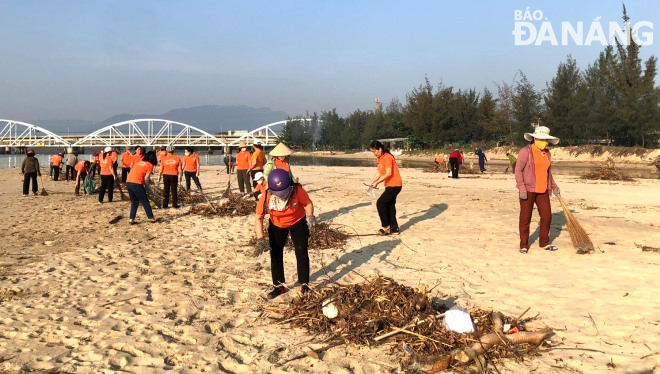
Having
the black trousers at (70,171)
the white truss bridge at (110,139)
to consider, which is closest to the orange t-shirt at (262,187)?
the black trousers at (70,171)

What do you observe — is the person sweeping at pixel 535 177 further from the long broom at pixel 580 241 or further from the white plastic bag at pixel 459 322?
the white plastic bag at pixel 459 322

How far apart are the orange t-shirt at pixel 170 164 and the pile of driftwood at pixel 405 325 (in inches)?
310

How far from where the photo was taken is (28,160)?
49.9ft

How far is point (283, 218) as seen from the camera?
4.92 metres

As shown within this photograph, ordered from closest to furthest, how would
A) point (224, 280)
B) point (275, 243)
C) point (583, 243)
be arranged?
point (275, 243), point (224, 280), point (583, 243)

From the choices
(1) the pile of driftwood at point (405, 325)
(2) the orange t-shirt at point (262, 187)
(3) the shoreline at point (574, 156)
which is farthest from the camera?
(3) the shoreline at point (574, 156)

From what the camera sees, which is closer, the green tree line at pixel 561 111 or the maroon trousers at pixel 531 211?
the maroon trousers at pixel 531 211

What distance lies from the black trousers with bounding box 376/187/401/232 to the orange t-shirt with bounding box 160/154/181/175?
5882mm

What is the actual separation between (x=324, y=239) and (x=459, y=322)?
417 cm

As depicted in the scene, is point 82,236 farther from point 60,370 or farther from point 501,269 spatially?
point 501,269

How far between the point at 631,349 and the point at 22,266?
743 cm

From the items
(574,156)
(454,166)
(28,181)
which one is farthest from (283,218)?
(574,156)

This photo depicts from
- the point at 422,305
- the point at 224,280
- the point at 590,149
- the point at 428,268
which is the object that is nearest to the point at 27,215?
the point at 224,280

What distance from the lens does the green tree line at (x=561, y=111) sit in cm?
4075
